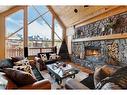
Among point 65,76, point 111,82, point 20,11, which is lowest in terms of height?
point 65,76

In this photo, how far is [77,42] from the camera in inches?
311

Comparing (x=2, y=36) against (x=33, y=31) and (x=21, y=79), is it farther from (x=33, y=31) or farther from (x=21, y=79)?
(x=21, y=79)

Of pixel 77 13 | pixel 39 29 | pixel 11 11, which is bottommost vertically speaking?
pixel 39 29

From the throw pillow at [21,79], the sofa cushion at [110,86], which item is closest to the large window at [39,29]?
the throw pillow at [21,79]

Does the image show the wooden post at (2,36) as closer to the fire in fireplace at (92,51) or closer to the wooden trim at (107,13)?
the wooden trim at (107,13)

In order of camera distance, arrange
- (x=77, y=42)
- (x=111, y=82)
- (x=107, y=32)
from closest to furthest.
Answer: (x=111, y=82), (x=107, y=32), (x=77, y=42)

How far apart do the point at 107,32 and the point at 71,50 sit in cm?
339

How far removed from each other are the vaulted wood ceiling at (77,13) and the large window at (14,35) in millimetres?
1807

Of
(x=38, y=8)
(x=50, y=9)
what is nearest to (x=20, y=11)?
(x=38, y=8)

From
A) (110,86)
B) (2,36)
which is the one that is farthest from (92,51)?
(110,86)

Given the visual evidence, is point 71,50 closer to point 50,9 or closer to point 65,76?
point 50,9

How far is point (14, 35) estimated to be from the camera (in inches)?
320

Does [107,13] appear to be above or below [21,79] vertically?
above

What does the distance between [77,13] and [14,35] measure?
311 centimetres
